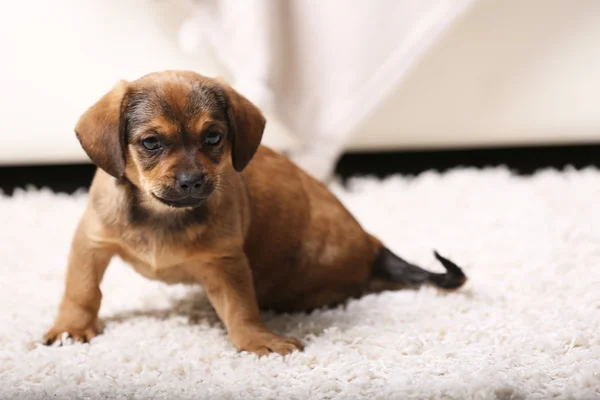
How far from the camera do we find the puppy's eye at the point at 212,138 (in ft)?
5.20

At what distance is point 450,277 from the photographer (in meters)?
1.99

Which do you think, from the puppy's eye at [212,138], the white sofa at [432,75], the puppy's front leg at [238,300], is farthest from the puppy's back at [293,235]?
the white sofa at [432,75]

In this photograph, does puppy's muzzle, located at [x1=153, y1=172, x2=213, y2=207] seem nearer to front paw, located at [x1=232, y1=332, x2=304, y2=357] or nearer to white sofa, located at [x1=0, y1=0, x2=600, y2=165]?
front paw, located at [x1=232, y1=332, x2=304, y2=357]

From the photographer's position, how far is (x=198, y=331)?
180 cm

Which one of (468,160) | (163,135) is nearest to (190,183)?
(163,135)

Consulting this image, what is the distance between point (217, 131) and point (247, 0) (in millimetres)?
1132

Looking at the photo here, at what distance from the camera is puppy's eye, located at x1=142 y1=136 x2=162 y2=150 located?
5.08 feet

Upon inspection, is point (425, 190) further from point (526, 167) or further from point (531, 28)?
point (531, 28)

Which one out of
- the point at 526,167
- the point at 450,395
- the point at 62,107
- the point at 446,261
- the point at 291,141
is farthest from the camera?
the point at 526,167

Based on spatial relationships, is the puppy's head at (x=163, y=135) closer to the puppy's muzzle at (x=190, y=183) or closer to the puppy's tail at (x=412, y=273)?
the puppy's muzzle at (x=190, y=183)

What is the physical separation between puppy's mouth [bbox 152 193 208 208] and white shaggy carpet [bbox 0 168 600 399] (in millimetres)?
325

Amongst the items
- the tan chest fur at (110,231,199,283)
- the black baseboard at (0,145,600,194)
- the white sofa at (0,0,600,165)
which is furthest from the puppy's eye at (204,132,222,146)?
the black baseboard at (0,145,600,194)

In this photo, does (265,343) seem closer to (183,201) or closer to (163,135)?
(183,201)

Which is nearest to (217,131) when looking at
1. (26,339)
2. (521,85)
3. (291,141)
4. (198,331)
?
(198,331)
